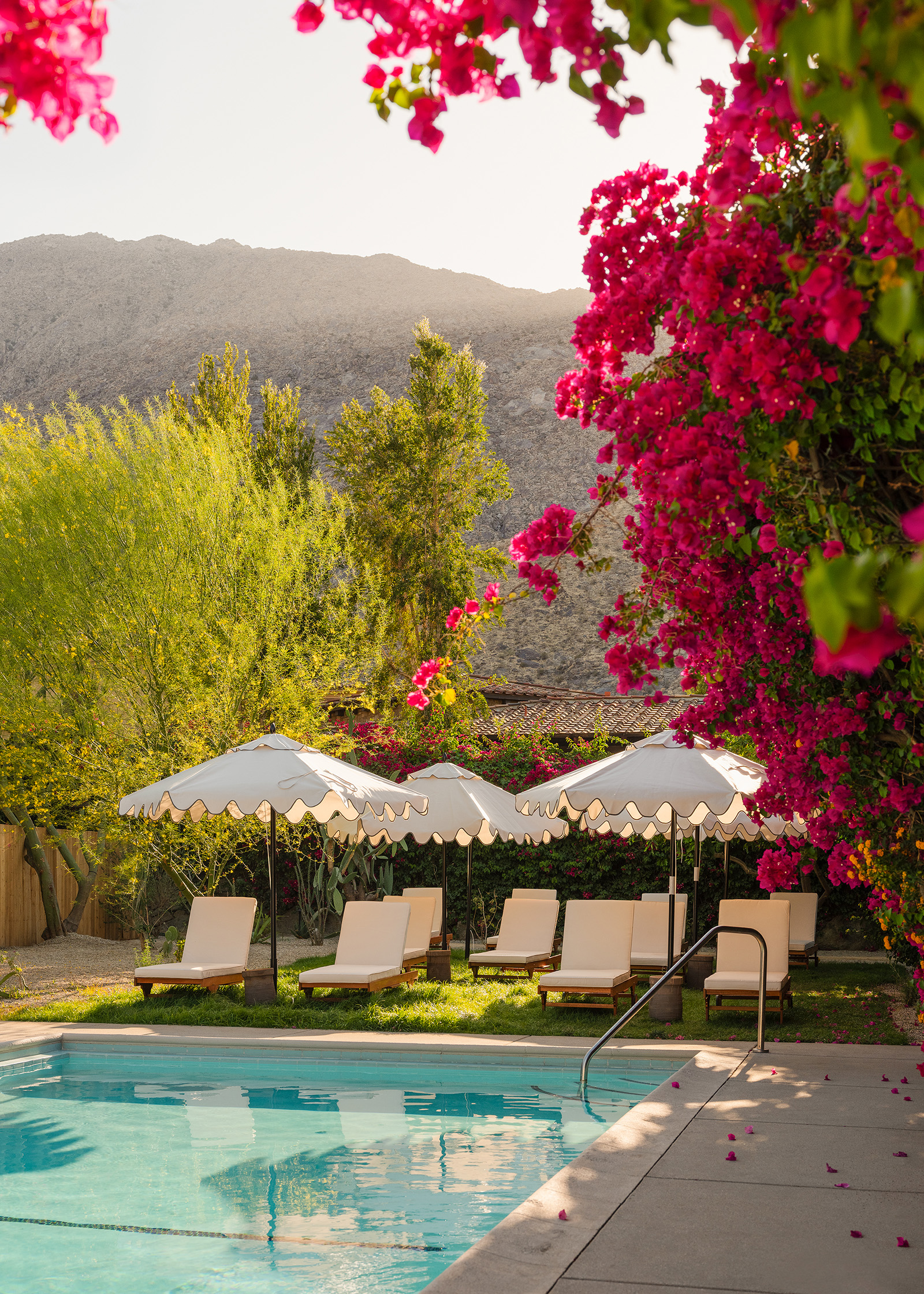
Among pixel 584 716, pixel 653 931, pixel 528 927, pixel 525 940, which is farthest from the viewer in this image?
pixel 584 716

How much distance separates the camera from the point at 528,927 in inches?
569

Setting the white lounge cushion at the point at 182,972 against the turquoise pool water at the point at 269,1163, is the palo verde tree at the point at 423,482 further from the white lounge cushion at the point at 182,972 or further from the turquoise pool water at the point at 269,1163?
the turquoise pool water at the point at 269,1163

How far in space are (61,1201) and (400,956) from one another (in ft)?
20.2

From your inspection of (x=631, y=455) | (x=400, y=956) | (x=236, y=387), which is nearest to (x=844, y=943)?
(x=400, y=956)

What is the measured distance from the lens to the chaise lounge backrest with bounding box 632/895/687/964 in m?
14.1

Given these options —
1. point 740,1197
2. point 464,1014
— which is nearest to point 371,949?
point 464,1014

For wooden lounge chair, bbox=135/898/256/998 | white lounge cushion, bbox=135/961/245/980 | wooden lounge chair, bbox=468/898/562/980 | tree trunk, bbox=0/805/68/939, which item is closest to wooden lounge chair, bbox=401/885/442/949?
wooden lounge chair, bbox=468/898/562/980

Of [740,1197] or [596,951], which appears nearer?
[740,1197]

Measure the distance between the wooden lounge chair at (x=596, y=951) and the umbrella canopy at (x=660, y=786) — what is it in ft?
4.04

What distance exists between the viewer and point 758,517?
3.71 meters

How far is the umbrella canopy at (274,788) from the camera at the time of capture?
11211mm

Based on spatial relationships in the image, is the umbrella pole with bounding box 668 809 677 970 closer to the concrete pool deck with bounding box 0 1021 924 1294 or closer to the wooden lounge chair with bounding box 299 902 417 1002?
the concrete pool deck with bounding box 0 1021 924 1294

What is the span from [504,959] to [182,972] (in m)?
3.78

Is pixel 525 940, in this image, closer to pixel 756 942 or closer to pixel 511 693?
pixel 756 942
